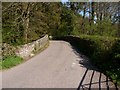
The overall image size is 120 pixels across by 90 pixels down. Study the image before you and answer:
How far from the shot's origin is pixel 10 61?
680 inches

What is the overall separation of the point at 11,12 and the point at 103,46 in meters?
11.6

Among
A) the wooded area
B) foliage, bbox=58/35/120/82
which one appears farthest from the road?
the wooded area

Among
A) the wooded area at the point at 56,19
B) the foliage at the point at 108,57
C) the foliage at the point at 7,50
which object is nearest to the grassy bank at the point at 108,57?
the foliage at the point at 108,57

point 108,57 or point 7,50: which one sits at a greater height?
point 7,50

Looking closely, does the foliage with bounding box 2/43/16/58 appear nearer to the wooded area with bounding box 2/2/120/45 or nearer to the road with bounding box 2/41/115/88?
the road with bounding box 2/41/115/88

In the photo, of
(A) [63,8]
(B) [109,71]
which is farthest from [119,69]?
(A) [63,8]

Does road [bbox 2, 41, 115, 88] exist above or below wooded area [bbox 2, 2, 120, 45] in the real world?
below

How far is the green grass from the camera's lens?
641 inches

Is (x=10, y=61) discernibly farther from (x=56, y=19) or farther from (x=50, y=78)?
(x=56, y=19)

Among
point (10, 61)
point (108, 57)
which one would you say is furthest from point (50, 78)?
point (108, 57)

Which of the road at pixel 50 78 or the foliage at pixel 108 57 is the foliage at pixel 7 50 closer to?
the road at pixel 50 78

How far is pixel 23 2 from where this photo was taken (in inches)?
1177

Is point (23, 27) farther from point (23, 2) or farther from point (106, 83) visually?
point (106, 83)

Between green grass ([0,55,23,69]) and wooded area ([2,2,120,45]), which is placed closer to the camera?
green grass ([0,55,23,69])
